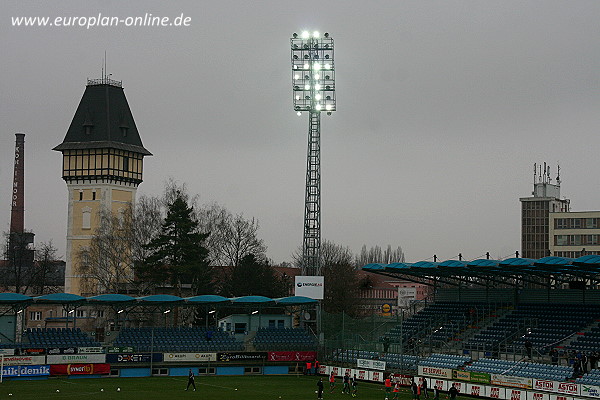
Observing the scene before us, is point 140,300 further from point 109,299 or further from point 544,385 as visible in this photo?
point 544,385

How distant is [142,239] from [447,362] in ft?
137

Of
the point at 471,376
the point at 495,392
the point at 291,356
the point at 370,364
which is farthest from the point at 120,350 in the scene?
the point at 495,392

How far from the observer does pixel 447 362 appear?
2199 inches

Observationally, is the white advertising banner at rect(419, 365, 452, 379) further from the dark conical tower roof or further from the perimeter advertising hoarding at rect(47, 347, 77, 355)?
the dark conical tower roof

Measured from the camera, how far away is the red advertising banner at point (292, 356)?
65.4 meters

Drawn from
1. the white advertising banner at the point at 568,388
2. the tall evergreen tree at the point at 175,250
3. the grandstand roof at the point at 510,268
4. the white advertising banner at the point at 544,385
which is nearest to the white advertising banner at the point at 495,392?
the white advertising banner at the point at 544,385

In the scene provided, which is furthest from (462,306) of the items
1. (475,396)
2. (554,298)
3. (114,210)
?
(114,210)

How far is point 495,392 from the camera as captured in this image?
4922cm

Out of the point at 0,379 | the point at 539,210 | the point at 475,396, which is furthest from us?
the point at 539,210

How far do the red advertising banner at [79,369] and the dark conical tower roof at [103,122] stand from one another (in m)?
47.3

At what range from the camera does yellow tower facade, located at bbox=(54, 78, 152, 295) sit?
338ft

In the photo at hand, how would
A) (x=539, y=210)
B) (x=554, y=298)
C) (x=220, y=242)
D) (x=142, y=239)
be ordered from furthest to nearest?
(x=539, y=210)
(x=220, y=242)
(x=142, y=239)
(x=554, y=298)

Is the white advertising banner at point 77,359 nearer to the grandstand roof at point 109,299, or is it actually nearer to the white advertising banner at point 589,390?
the grandstand roof at point 109,299

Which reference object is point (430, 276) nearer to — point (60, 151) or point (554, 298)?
point (554, 298)
